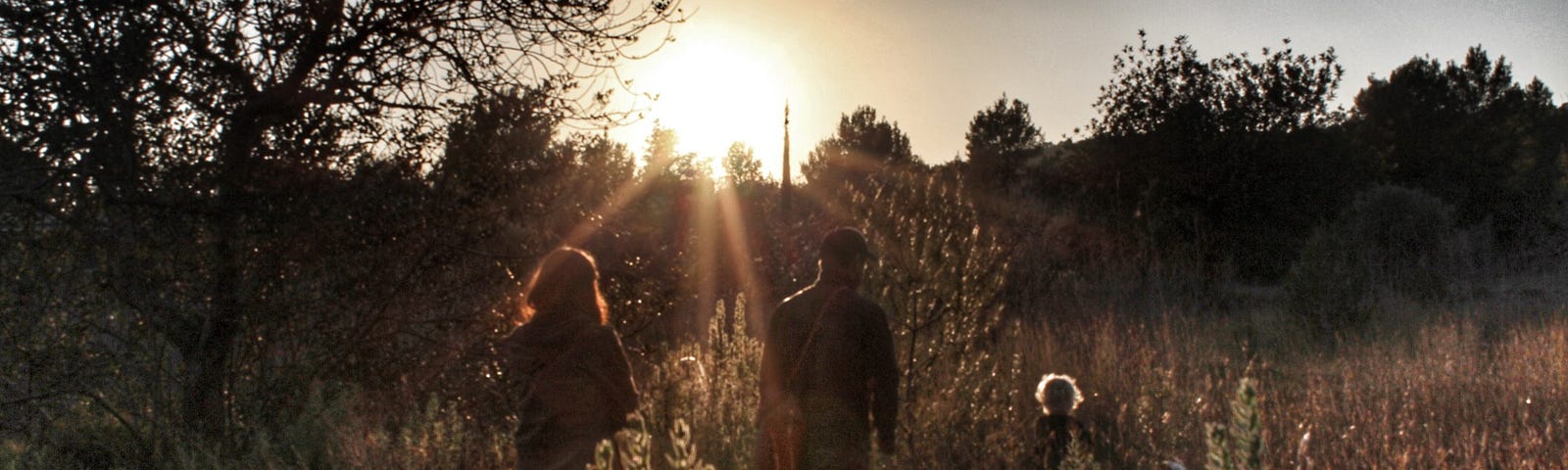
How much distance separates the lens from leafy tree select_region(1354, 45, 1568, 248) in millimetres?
35656

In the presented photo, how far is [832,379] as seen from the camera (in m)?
4.66

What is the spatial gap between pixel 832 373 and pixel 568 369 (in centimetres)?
108

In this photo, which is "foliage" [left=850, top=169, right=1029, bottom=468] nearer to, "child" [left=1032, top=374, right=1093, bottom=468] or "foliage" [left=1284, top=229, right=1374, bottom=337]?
"child" [left=1032, top=374, right=1093, bottom=468]

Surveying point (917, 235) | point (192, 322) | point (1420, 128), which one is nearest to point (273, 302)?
point (192, 322)

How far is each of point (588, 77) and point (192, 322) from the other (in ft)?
10.5

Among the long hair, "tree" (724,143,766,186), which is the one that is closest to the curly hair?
the long hair

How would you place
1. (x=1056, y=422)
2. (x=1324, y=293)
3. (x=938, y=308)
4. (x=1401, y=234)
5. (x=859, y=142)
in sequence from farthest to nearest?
(x=859, y=142) < (x=1401, y=234) < (x=1324, y=293) < (x=938, y=308) < (x=1056, y=422)

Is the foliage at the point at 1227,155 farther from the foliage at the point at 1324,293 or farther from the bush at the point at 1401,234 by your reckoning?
the foliage at the point at 1324,293

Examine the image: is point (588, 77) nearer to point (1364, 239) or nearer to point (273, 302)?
point (273, 302)

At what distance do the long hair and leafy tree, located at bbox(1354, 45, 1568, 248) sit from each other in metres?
30.5

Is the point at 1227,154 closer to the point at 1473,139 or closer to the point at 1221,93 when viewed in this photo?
the point at 1221,93

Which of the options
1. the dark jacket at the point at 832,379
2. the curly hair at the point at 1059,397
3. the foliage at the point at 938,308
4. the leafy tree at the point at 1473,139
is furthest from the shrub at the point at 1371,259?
the dark jacket at the point at 832,379

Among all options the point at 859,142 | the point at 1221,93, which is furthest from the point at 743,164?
the point at 1221,93

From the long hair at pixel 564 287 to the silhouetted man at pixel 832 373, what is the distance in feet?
2.63
